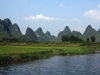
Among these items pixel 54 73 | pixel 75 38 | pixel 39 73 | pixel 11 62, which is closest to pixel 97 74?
pixel 54 73

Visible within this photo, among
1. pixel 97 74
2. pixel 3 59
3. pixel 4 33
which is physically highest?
pixel 4 33

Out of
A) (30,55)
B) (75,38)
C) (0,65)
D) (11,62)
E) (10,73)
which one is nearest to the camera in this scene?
(10,73)

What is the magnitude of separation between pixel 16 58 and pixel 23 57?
7.68ft

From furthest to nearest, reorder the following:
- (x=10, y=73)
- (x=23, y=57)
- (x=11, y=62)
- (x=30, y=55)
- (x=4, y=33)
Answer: (x=4, y=33) < (x=30, y=55) < (x=23, y=57) < (x=11, y=62) < (x=10, y=73)

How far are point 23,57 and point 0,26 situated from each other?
18219cm

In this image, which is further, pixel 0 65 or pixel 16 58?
pixel 16 58

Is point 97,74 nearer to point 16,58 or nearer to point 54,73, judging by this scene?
point 54,73

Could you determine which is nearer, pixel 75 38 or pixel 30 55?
pixel 30 55

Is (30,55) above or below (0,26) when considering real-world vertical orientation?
below

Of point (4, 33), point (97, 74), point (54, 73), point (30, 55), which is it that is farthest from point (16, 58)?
point (4, 33)

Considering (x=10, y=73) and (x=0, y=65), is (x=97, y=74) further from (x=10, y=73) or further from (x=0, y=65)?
(x=0, y=65)

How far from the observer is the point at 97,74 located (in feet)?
56.7

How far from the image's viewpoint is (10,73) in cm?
1714

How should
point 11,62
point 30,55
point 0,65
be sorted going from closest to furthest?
point 0,65 → point 11,62 → point 30,55
